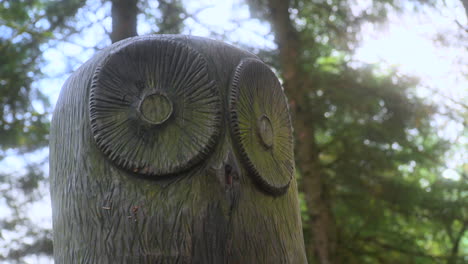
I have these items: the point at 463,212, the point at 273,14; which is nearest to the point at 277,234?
the point at 273,14

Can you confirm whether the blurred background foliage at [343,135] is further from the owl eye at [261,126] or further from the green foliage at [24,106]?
the owl eye at [261,126]

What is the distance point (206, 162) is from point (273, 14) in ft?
18.2

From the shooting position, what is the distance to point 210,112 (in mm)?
1742

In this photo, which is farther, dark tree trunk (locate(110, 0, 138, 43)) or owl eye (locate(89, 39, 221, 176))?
dark tree trunk (locate(110, 0, 138, 43))

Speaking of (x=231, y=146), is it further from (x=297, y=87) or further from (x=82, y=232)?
(x=297, y=87)

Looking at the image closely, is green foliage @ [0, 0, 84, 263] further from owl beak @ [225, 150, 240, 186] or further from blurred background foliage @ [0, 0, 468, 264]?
owl beak @ [225, 150, 240, 186]

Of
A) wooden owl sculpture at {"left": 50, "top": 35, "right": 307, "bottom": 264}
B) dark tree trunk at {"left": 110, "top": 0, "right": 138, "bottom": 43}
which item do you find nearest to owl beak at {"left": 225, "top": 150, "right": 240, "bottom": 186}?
wooden owl sculpture at {"left": 50, "top": 35, "right": 307, "bottom": 264}

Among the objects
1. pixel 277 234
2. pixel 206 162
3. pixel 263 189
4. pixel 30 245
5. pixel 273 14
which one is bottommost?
pixel 30 245

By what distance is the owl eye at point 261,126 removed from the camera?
5.90 ft

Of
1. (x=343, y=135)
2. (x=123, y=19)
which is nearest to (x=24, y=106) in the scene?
(x=123, y=19)

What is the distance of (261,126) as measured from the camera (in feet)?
6.31

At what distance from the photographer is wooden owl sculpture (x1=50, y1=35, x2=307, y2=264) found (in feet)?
5.39

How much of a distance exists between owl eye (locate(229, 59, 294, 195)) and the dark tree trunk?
3418mm

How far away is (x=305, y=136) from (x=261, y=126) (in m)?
4.69
